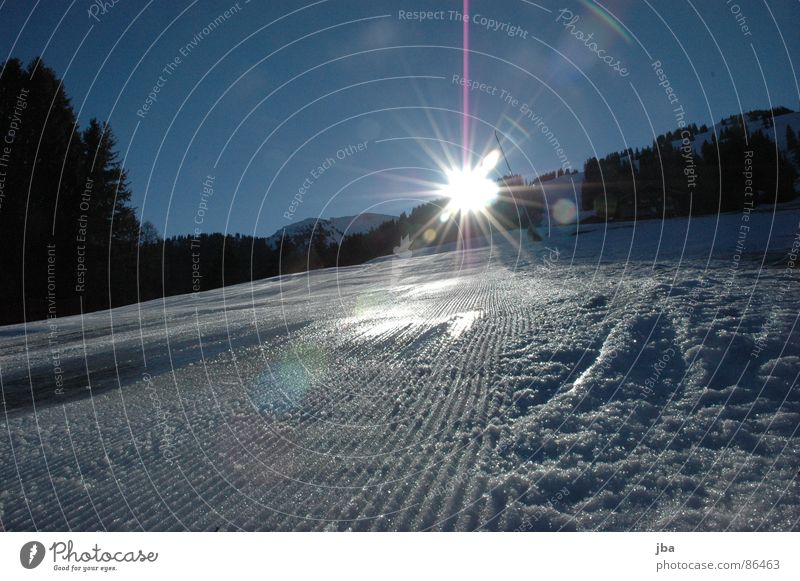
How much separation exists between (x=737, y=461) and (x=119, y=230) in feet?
99.6

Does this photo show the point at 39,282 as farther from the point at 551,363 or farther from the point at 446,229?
the point at 551,363

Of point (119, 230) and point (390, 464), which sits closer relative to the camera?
point (390, 464)

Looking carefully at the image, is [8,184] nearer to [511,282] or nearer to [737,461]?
[511,282]

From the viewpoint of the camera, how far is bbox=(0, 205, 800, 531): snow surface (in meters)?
1.21

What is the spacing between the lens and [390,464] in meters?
1.45

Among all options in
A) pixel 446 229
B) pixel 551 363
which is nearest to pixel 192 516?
pixel 551 363

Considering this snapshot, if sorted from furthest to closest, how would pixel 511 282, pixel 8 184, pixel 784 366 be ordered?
pixel 8 184 → pixel 511 282 → pixel 784 366

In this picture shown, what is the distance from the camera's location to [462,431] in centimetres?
157

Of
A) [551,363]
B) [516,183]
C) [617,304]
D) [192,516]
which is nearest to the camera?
[192,516]

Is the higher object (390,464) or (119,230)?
(119,230)

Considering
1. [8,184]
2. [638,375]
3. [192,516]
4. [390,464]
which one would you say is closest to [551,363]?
[638,375]

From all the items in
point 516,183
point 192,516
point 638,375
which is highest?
point 516,183

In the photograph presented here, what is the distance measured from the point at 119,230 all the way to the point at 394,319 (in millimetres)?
27695

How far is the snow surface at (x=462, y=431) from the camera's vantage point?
1208 millimetres
